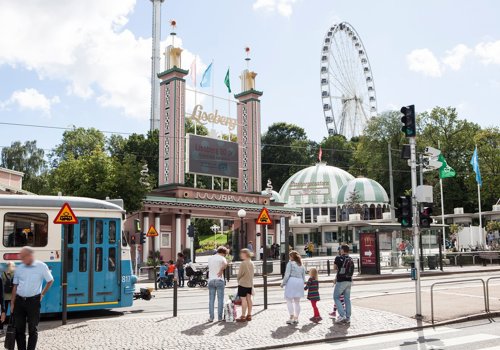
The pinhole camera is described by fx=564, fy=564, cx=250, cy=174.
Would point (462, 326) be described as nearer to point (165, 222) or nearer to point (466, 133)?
point (165, 222)

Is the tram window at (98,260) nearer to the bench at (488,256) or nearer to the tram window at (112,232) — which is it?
the tram window at (112,232)

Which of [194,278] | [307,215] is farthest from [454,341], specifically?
[307,215]

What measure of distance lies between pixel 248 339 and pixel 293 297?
82.6 inches

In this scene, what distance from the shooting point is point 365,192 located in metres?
80.1

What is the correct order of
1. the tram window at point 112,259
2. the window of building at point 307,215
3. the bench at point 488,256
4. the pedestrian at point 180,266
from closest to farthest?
the tram window at point 112,259 < the pedestrian at point 180,266 < the bench at point 488,256 < the window of building at point 307,215

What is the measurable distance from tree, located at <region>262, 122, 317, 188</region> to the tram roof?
89.5 meters

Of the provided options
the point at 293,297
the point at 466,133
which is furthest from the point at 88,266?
the point at 466,133

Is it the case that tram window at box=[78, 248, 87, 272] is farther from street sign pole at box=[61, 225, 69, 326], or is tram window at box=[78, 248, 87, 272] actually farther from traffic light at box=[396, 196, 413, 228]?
traffic light at box=[396, 196, 413, 228]

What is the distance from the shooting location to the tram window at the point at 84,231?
48.9ft

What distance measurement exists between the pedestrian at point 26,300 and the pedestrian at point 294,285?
18.6ft

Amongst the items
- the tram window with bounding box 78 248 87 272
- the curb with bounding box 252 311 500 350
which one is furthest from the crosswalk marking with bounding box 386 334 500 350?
the tram window with bounding box 78 248 87 272

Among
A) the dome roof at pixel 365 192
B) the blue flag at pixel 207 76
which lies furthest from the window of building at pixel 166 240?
the dome roof at pixel 365 192

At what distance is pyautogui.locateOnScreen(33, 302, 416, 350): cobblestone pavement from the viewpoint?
10578mm

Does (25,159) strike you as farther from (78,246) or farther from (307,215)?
(78,246)
